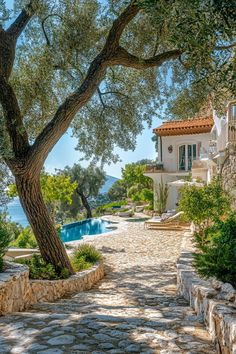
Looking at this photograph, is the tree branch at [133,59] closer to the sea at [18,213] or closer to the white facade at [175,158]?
the sea at [18,213]

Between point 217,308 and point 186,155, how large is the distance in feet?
72.3

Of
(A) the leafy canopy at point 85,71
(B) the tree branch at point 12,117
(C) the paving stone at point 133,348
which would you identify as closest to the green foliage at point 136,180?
(A) the leafy canopy at point 85,71

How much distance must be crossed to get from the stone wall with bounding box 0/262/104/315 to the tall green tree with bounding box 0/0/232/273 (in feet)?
1.60

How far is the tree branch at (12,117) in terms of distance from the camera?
7004 mm

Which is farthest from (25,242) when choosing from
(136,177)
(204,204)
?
(136,177)

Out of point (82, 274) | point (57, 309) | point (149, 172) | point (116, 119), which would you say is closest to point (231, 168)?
point (116, 119)

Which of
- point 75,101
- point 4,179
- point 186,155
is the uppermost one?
point 186,155

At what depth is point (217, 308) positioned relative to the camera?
3484 mm

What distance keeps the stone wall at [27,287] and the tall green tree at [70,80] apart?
487mm

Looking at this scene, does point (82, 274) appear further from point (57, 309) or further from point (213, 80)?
point (213, 80)

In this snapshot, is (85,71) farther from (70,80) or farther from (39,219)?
(39,219)

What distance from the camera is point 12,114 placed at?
7.01 metres

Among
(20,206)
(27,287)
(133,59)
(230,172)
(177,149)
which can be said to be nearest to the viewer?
(27,287)

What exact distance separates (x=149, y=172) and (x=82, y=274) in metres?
16.9
